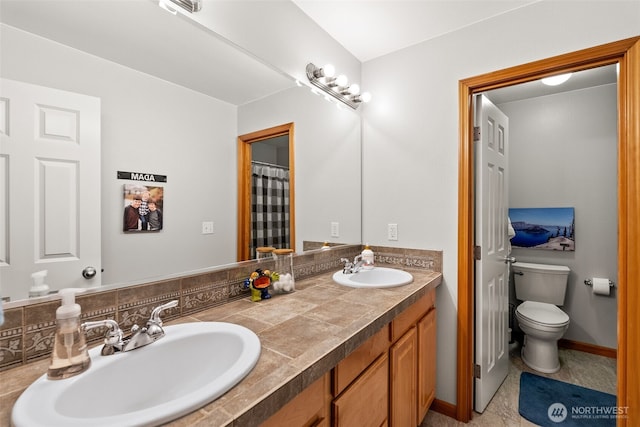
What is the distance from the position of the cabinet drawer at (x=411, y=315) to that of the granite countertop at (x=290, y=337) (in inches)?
2.5

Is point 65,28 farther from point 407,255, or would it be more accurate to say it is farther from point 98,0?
point 407,255

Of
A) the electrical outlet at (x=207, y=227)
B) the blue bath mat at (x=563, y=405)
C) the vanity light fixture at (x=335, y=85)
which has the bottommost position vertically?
the blue bath mat at (x=563, y=405)

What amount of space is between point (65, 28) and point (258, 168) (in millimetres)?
834

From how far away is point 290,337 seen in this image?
36.9 inches

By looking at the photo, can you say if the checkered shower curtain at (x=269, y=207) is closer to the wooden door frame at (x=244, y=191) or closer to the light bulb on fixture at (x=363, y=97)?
the wooden door frame at (x=244, y=191)

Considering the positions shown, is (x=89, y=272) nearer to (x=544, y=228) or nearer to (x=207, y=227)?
(x=207, y=227)

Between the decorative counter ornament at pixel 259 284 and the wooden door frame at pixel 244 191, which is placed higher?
the wooden door frame at pixel 244 191

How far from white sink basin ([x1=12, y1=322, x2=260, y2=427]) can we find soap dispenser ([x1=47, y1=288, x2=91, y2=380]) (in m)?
0.02

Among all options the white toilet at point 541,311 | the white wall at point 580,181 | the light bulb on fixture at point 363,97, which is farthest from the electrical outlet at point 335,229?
the white wall at point 580,181

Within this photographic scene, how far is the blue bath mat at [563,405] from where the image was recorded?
1.80m

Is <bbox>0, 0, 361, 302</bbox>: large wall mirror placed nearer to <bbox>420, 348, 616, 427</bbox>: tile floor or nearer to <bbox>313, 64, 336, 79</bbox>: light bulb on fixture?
<bbox>313, 64, 336, 79</bbox>: light bulb on fixture

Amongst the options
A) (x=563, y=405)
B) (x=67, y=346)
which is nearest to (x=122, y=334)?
(x=67, y=346)

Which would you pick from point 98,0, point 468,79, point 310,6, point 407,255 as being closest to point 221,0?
point 98,0

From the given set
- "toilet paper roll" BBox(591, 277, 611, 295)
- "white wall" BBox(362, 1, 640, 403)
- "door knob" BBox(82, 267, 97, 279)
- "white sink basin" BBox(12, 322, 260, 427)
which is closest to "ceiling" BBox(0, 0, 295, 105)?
"door knob" BBox(82, 267, 97, 279)
